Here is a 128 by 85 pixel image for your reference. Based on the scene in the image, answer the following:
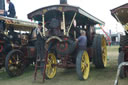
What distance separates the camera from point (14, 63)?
18.0 feet

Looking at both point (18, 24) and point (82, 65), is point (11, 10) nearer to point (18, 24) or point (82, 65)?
point (18, 24)

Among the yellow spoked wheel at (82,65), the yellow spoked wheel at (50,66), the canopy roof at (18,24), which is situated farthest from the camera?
the canopy roof at (18,24)

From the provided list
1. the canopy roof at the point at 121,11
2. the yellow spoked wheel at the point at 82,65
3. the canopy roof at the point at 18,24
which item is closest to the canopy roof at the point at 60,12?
the canopy roof at the point at 18,24

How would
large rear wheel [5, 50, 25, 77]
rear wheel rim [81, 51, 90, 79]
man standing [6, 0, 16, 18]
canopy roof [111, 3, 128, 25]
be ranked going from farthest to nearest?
man standing [6, 0, 16, 18]
large rear wheel [5, 50, 25, 77]
rear wheel rim [81, 51, 90, 79]
canopy roof [111, 3, 128, 25]

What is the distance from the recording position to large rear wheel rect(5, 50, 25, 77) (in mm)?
5202

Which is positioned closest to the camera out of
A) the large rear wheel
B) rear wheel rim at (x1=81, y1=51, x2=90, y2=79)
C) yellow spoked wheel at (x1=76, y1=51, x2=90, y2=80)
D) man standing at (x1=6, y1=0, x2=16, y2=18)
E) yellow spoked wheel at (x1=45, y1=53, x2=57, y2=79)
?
yellow spoked wheel at (x1=76, y1=51, x2=90, y2=80)

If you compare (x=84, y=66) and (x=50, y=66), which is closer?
(x=84, y=66)

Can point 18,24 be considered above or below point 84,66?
above

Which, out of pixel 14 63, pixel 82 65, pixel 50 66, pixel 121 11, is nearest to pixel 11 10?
pixel 14 63

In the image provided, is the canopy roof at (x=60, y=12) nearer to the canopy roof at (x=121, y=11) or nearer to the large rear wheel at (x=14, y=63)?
the canopy roof at (x=121, y=11)

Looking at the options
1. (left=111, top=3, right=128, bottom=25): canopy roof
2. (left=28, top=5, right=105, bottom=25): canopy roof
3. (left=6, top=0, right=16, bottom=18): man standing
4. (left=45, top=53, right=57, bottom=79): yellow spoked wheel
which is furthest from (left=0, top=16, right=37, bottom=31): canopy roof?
(left=111, top=3, right=128, bottom=25): canopy roof

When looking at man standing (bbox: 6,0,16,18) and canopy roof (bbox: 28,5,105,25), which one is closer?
canopy roof (bbox: 28,5,105,25)

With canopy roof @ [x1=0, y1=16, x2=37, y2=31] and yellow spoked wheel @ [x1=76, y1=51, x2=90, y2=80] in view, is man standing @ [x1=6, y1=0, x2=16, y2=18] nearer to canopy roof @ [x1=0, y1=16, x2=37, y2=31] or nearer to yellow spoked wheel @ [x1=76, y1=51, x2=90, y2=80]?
canopy roof @ [x1=0, y1=16, x2=37, y2=31]

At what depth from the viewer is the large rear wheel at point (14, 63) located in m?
5.20
